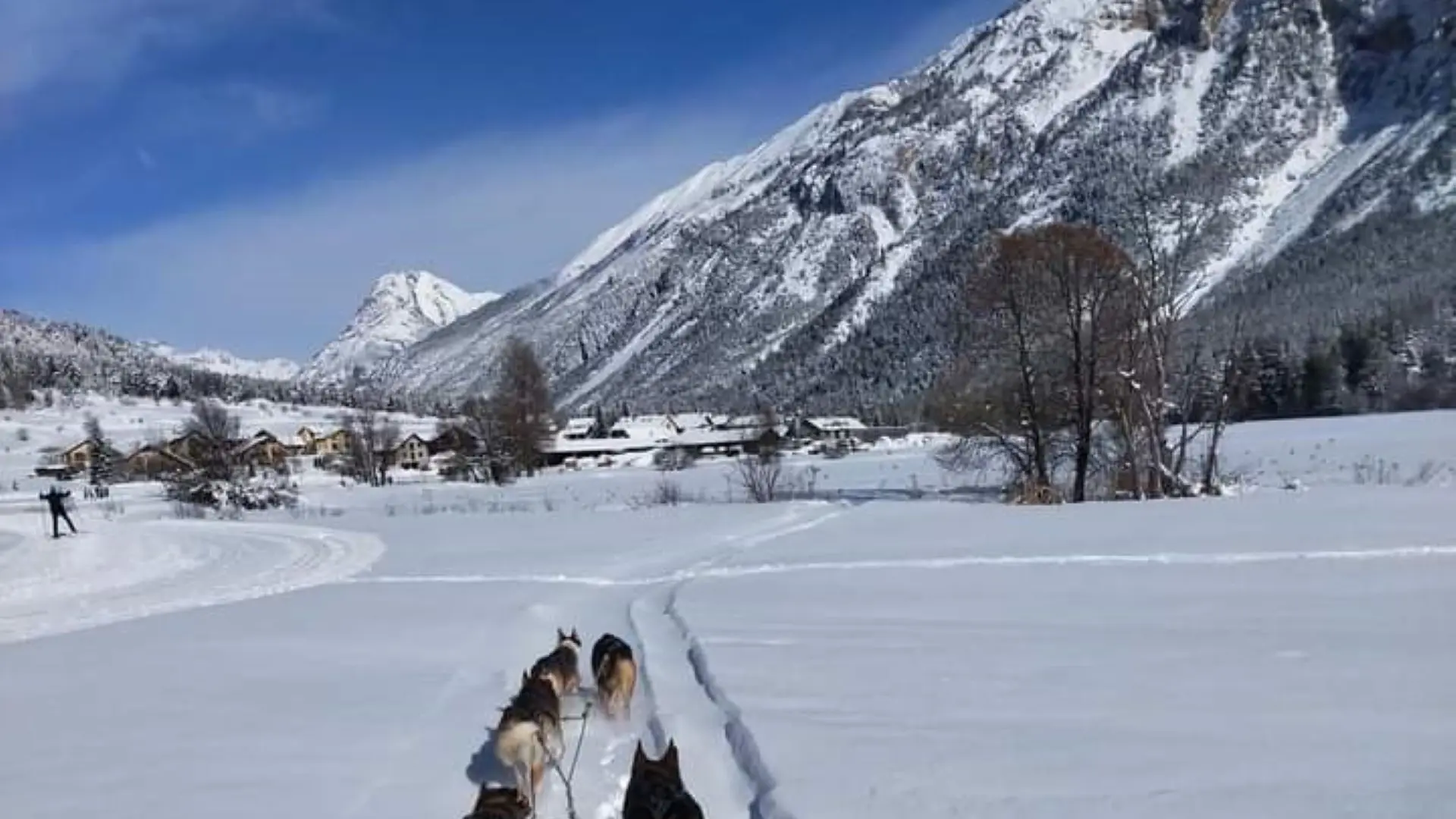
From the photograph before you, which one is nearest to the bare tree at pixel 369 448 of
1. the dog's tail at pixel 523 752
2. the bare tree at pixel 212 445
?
the bare tree at pixel 212 445

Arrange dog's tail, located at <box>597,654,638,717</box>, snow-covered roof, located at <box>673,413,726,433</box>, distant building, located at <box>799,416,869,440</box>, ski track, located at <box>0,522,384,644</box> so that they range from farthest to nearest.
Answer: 1. snow-covered roof, located at <box>673,413,726,433</box>
2. distant building, located at <box>799,416,869,440</box>
3. ski track, located at <box>0,522,384,644</box>
4. dog's tail, located at <box>597,654,638,717</box>

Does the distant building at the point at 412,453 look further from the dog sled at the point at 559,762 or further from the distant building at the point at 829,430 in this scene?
the dog sled at the point at 559,762

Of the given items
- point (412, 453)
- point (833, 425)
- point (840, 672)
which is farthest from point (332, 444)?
point (840, 672)

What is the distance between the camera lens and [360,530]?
97.1 ft

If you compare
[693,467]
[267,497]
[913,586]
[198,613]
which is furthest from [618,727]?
[693,467]

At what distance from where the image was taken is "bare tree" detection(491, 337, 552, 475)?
201 feet

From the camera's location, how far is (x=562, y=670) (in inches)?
309

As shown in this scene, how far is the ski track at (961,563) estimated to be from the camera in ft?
38.5

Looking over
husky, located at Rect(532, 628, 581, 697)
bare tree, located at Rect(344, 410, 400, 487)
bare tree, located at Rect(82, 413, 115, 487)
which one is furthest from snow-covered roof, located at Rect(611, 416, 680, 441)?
husky, located at Rect(532, 628, 581, 697)

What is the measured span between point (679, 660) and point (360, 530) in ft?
75.4

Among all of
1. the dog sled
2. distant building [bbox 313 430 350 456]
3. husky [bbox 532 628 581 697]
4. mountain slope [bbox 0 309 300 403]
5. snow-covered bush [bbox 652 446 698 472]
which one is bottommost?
the dog sled

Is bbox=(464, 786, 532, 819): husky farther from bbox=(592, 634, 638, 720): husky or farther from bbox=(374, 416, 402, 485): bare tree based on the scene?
bbox=(374, 416, 402, 485): bare tree

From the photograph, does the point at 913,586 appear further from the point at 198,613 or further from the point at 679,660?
the point at 198,613

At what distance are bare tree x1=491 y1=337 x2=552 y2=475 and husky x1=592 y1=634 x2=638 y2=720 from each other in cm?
5441
